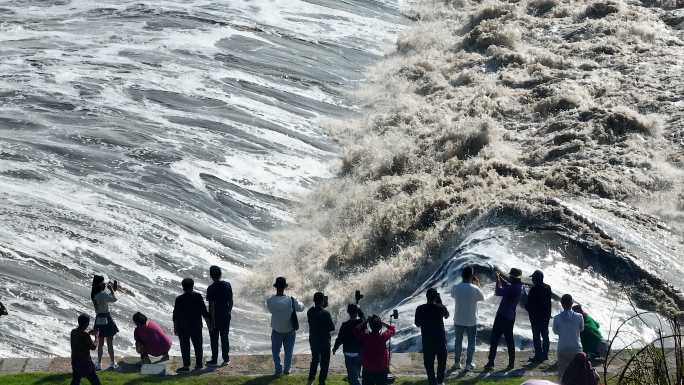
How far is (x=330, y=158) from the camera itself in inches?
1116

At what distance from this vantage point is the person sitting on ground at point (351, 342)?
36.7 ft

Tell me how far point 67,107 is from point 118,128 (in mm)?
1913

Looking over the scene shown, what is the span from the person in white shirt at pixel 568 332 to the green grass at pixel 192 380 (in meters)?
0.85

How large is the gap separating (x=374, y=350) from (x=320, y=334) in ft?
2.71

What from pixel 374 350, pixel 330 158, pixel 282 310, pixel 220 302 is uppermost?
pixel 374 350

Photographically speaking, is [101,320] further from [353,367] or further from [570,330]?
[570,330]

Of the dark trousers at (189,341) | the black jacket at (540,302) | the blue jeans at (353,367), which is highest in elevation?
the black jacket at (540,302)

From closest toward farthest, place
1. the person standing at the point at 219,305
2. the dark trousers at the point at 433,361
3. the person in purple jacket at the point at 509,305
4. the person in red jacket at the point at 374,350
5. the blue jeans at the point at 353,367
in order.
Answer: the person in red jacket at the point at 374,350 → the blue jeans at the point at 353,367 → the dark trousers at the point at 433,361 → the person in purple jacket at the point at 509,305 → the person standing at the point at 219,305

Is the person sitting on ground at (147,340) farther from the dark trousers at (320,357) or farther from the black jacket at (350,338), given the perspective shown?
the black jacket at (350,338)

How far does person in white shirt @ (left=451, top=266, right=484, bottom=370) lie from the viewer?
12.0 metres

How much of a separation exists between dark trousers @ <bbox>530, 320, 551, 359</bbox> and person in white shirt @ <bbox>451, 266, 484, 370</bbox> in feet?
2.46

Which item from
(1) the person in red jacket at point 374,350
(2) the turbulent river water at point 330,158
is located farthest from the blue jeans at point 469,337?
(2) the turbulent river water at point 330,158

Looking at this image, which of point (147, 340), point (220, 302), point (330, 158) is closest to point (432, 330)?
point (220, 302)

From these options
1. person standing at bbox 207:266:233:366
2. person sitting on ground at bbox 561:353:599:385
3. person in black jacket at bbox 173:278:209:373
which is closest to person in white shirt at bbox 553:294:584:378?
person sitting on ground at bbox 561:353:599:385
